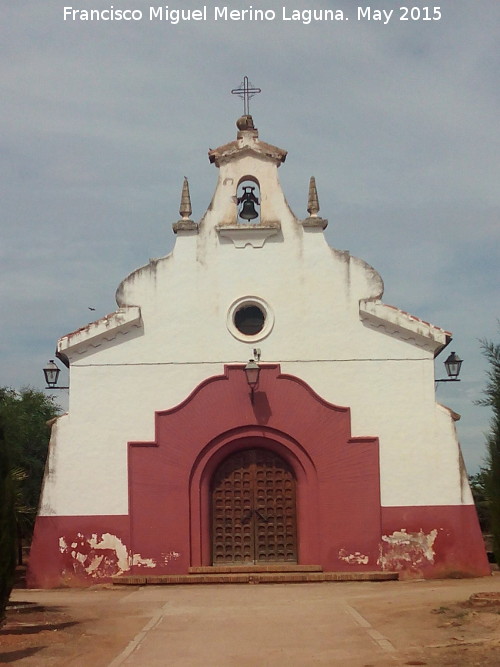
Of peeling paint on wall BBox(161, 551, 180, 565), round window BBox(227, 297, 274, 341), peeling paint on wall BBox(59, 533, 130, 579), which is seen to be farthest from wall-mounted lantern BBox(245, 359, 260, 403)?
peeling paint on wall BBox(59, 533, 130, 579)

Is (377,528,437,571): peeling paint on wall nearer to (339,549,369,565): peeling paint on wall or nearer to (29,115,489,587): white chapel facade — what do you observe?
(29,115,489,587): white chapel facade

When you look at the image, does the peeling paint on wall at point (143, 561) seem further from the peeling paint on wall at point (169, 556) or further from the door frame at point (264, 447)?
the door frame at point (264, 447)

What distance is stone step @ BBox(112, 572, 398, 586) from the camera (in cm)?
1866

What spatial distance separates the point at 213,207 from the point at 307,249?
227 centimetres

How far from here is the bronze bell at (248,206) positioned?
2111 cm

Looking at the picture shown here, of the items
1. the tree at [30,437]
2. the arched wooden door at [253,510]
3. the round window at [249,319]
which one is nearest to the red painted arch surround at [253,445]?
the arched wooden door at [253,510]

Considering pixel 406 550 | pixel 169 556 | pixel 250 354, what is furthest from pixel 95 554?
pixel 406 550

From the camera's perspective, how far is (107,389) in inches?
787

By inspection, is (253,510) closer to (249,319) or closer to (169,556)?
(169,556)

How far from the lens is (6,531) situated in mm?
11711

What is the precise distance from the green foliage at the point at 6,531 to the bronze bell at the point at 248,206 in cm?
1025

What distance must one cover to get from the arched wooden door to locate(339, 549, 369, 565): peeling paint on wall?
3.51ft

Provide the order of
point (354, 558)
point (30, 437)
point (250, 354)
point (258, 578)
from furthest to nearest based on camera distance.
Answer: point (30, 437) < point (250, 354) < point (354, 558) < point (258, 578)

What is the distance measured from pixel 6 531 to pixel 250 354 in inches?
362
